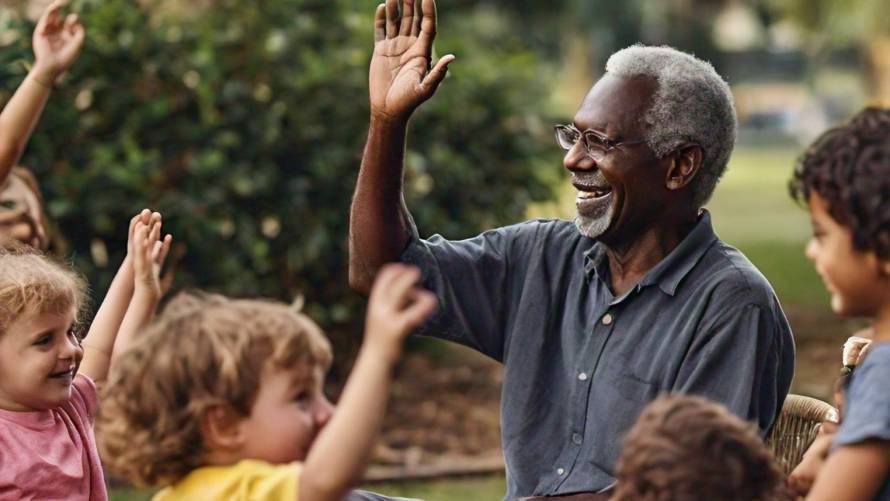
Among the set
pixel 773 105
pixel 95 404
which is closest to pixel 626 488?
pixel 95 404

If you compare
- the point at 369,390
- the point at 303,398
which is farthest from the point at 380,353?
the point at 303,398

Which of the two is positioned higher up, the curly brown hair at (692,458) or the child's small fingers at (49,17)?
the child's small fingers at (49,17)

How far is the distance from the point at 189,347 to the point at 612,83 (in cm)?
154

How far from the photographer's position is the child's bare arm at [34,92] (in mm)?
4508

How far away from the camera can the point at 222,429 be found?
2.75m

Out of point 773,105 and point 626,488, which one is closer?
point 626,488

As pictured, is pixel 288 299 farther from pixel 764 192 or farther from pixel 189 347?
pixel 764 192

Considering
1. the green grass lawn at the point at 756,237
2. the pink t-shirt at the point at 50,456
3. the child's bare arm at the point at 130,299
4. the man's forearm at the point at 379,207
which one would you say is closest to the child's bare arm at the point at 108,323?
the child's bare arm at the point at 130,299

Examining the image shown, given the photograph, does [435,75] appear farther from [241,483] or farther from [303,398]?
[241,483]

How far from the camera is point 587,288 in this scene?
3871 millimetres

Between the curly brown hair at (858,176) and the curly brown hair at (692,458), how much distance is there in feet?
1.33

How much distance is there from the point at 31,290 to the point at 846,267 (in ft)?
5.85

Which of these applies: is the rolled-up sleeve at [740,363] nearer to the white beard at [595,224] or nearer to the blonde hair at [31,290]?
the white beard at [595,224]

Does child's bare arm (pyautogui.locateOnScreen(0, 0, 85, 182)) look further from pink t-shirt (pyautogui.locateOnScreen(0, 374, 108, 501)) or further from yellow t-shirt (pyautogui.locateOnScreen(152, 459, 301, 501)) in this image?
yellow t-shirt (pyautogui.locateOnScreen(152, 459, 301, 501))
